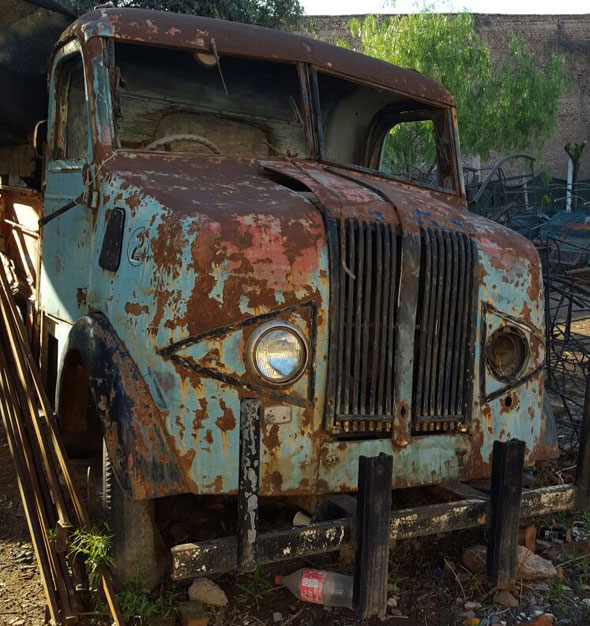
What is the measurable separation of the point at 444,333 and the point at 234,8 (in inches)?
397

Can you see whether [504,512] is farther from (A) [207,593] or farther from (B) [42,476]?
(B) [42,476]

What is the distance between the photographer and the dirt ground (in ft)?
10.0

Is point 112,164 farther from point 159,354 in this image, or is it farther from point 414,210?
point 414,210

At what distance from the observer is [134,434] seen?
8.71 ft

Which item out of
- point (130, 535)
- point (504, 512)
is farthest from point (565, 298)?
point (130, 535)

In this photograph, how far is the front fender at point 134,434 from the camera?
2.64m

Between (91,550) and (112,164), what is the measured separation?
1.67 metres

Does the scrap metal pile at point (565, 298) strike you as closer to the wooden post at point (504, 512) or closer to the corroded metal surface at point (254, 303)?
the corroded metal surface at point (254, 303)

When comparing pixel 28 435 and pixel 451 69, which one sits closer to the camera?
pixel 28 435

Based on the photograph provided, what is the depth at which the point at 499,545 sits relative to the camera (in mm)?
2887

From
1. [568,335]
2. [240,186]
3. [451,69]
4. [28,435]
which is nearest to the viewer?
[240,186]

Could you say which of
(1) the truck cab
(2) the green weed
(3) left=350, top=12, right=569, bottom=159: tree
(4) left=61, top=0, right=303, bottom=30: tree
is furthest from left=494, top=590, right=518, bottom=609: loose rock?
(3) left=350, top=12, right=569, bottom=159: tree

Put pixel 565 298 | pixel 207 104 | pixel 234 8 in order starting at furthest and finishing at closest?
pixel 234 8 < pixel 565 298 < pixel 207 104

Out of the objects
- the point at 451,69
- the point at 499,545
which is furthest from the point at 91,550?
the point at 451,69
